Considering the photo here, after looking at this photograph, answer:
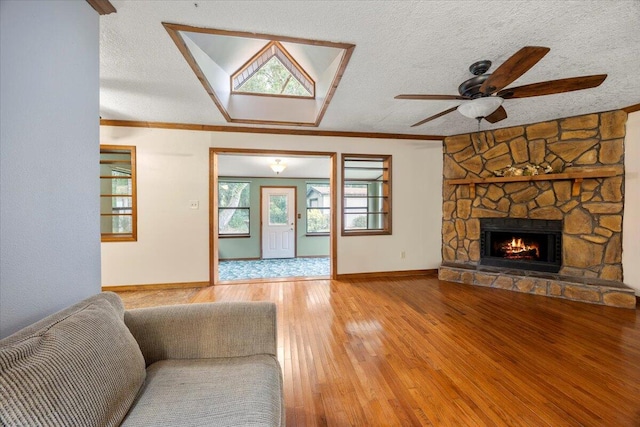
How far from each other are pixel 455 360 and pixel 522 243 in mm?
2731

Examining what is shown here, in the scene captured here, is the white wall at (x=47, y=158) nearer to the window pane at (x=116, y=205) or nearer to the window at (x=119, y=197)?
the window at (x=119, y=197)

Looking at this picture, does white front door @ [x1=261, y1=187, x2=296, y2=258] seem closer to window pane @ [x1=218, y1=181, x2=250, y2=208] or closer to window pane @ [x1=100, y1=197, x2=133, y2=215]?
window pane @ [x1=218, y1=181, x2=250, y2=208]

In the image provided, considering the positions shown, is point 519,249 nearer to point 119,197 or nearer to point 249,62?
point 249,62

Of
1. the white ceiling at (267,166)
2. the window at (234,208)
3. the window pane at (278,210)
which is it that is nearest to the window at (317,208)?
the white ceiling at (267,166)

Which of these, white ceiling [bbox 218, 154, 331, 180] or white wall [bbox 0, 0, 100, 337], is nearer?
white wall [bbox 0, 0, 100, 337]

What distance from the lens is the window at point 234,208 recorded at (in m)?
6.40

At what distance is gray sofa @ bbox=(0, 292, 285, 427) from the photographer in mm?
668

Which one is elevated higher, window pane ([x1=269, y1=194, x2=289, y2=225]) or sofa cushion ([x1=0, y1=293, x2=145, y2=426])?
window pane ([x1=269, y1=194, x2=289, y2=225])

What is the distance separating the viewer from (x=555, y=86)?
1.85m

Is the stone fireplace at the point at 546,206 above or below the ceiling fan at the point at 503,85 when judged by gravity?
below

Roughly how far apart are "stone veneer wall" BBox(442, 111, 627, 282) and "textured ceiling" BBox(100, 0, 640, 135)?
524 mm

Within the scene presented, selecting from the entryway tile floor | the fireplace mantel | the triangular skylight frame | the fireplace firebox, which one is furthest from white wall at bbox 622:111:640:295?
the entryway tile floor

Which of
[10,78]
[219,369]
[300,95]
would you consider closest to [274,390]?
[219,369]

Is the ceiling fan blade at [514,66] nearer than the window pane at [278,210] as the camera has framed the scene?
Yes
